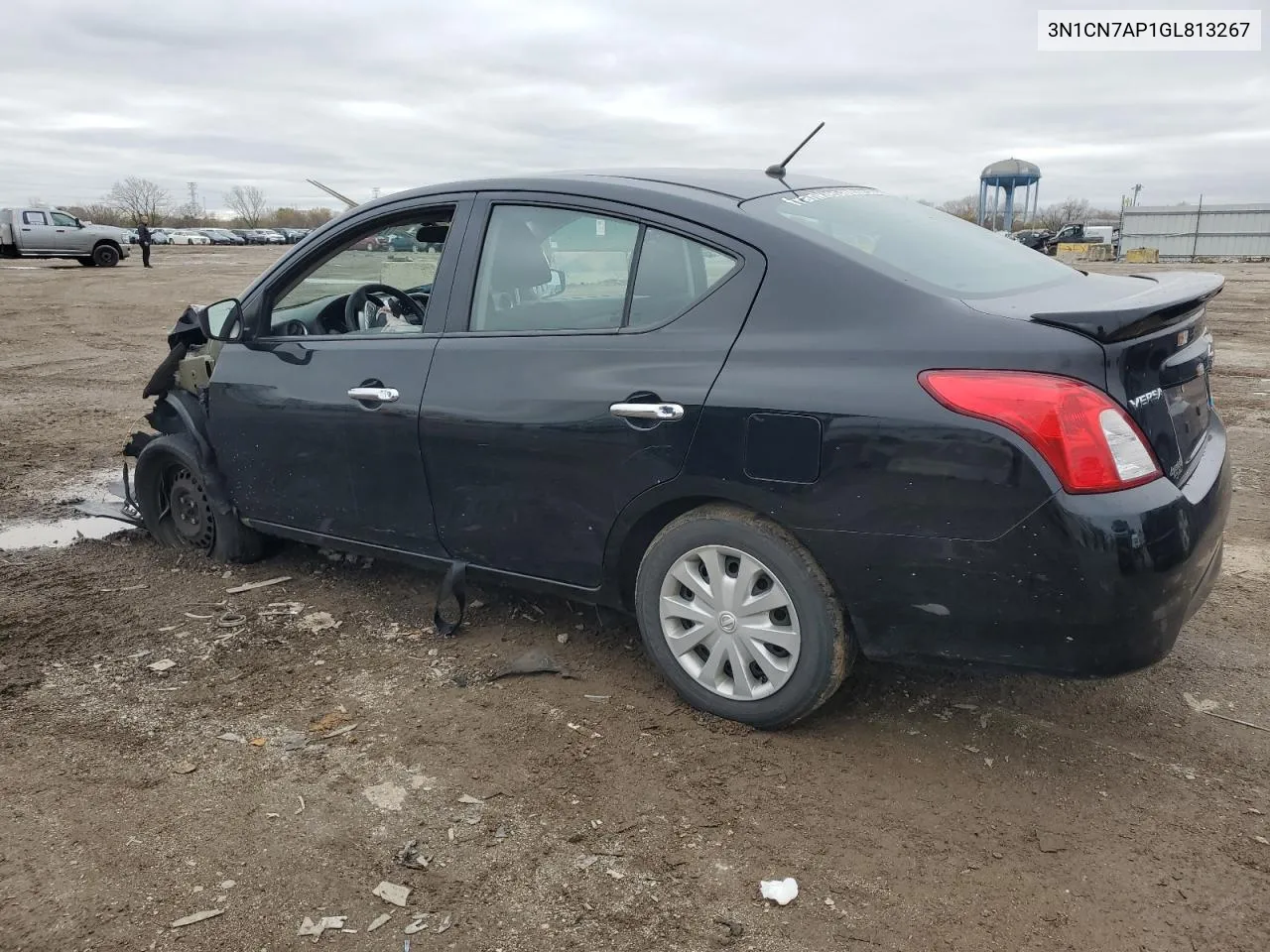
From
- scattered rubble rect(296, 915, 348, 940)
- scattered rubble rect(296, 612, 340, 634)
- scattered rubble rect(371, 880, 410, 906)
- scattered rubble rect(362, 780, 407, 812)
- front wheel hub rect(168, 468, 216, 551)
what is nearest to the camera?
scattered rubble rect(296, 915, 348, 940)

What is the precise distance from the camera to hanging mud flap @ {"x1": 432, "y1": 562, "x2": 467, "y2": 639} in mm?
3742

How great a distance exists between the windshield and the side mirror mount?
7.74 feet

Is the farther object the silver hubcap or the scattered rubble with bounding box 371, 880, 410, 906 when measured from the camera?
the silver hubcap

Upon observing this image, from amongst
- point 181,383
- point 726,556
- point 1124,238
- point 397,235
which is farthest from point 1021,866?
point 1124,238

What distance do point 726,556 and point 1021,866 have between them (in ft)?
3.77

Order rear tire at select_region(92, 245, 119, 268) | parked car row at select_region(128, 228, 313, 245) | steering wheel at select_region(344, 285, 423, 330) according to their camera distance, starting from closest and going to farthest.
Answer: steering wheel at select_region(344, 285, 423, 330) < rear tire at select_region(92, 245, 119, 268) < parked car row at select_region(128, 228, 313, 245)

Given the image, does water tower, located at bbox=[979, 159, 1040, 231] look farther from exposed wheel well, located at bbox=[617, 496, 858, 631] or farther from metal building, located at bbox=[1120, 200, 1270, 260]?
exposed wheel well, located at bbox=[617, 496, 858, 631]

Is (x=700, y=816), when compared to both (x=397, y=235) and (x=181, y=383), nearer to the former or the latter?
(x=397, y=235)

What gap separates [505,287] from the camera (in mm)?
3553

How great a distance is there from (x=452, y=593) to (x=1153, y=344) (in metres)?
2.51

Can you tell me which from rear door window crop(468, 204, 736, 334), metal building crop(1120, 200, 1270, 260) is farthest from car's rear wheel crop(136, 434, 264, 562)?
metal building crop(1120, 200, 1270, 260)

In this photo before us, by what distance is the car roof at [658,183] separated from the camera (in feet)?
10.7

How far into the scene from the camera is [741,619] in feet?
9.96

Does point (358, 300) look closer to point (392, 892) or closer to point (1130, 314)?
point (392, 892)
